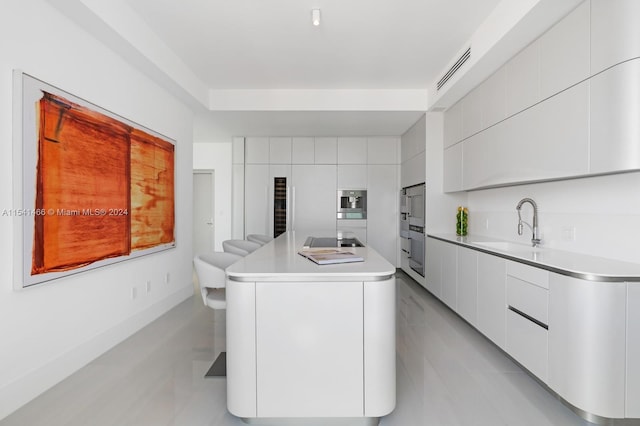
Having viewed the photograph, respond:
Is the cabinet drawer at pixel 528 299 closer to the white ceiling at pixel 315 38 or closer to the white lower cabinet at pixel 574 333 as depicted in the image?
the white lower cabinet at pixel 574 333

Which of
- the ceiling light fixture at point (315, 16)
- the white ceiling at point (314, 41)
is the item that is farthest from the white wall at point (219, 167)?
the ceiling light fixture at point (315, 16)

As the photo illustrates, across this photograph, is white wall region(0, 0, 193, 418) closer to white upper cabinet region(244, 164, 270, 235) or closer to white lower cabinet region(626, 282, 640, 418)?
white upper cabinet region(244, 164, 270, 235)

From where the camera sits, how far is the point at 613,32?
74.9 inches

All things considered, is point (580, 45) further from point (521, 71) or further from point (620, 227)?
point (620, 227)

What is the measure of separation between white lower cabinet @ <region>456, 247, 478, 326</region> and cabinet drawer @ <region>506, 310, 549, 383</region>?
0.56 metres

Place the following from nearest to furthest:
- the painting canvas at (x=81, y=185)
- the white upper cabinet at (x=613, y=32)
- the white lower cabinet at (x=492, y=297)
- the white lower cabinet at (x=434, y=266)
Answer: the white upper cabinet at (x=613, y=32) < the painting canvas at (x=81, y=185) < the white lower cabinet at (x=492, y=297) < the white lower cabinet at (x=434, y=266)

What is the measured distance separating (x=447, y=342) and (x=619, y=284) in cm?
150

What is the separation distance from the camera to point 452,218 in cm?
464

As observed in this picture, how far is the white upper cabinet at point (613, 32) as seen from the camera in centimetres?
181

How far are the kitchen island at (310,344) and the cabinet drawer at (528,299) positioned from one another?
1087mm

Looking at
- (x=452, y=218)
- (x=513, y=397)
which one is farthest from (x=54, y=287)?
(x=452, y=218)

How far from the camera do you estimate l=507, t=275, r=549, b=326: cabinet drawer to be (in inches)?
82.2

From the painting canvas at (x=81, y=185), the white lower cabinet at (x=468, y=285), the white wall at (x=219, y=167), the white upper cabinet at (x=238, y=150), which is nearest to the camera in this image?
the painting canvas at (x=81, y=185)

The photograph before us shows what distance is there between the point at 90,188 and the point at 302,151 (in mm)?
3988
